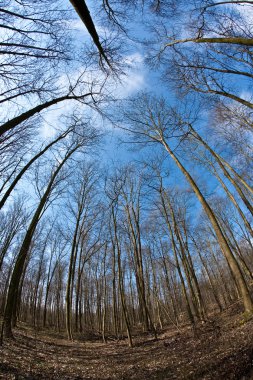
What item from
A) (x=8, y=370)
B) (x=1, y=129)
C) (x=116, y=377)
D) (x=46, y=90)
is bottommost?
(x=116, y=377)

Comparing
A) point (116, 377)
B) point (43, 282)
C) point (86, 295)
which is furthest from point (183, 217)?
point (43, 282)

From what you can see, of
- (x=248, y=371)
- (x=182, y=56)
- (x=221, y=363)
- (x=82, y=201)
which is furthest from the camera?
(x=82, y=201)

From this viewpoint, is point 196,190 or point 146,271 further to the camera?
point 146,271

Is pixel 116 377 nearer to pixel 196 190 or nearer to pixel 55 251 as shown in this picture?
Answer: pixel 196 190

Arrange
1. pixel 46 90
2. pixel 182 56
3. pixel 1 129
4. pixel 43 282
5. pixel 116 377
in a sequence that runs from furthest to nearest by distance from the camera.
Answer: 1. pixel 43 282
2. pixel 182 56
3. pixel 46 90
4. pixel 116 377
5. pixel 1 129

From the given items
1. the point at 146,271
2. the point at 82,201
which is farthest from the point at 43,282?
the point at 82,201

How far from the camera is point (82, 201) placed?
16.0 meters

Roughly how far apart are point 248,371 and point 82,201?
13.9 meters

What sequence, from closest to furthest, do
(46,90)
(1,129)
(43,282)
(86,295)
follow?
1. (1,129)
2. (46,90)
3. (86,295)
4. (43,282)

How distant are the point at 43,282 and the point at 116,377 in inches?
1172

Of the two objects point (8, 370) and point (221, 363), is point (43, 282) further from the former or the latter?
point (221, 363)

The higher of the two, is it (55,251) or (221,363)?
(55,251)

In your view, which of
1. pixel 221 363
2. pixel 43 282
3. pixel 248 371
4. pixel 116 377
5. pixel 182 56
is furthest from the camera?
pixel 43 282

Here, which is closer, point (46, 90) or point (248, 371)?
point (248, 371)
